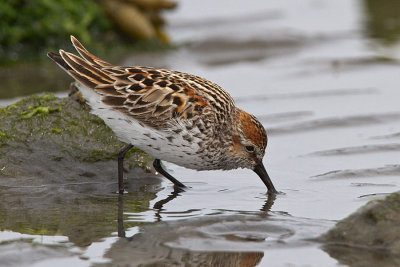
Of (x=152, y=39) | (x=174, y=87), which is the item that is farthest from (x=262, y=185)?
(x=152, y=39)

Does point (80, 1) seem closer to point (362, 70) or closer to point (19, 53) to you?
point (19, 53)

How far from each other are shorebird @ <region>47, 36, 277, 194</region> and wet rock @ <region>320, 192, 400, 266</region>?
2060 mm

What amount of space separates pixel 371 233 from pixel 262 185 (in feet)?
8.29

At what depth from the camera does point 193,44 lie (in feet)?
50.5

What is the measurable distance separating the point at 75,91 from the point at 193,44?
679 cm

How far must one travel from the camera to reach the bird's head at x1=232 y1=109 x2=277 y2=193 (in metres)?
7.97

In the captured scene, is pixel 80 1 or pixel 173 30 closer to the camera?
pixel 80 1

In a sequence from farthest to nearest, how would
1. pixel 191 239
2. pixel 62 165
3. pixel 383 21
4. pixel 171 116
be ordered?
pixel 383 21 → pixel 62 165 → pixel 171 116 → pixel 191 239

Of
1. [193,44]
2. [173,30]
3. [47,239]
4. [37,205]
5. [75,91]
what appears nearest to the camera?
[47,239]

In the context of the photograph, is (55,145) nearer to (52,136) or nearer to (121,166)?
(52,136)

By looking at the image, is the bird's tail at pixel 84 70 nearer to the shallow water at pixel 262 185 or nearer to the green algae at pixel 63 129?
the green algae at pixel 63 129

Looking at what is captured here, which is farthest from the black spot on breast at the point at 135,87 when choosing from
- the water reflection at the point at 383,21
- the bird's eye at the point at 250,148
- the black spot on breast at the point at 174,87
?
the water reflection at the point at 383,21

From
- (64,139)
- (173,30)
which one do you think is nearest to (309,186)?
(64,139)

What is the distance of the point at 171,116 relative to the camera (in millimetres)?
7555
